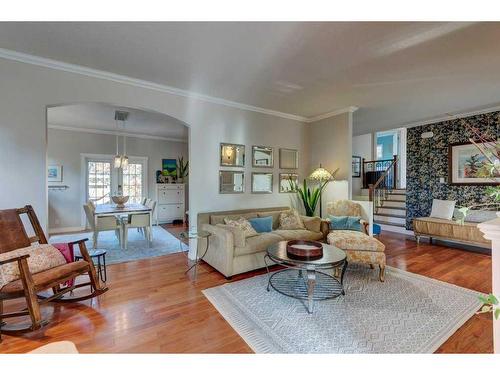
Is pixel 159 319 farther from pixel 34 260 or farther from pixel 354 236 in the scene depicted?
pixel 354 236

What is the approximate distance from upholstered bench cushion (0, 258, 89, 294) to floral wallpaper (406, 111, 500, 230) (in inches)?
258

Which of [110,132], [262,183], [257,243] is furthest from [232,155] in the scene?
[110,132]

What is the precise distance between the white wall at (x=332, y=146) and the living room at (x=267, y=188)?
0.09ft

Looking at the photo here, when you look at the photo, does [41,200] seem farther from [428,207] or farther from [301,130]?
[428,207]

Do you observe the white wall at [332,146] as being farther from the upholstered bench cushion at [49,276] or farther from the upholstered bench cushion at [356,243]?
the upholstered bench cushion at [49,276]

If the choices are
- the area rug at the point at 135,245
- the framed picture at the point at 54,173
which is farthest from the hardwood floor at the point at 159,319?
the framed picture at the point at 54,173

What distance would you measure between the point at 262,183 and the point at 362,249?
2.23m

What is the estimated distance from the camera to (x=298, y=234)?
371 cm

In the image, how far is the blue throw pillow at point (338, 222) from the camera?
3.91m

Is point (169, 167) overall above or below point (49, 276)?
above

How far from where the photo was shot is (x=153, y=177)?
23.4 ft

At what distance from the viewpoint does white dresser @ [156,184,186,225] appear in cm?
693

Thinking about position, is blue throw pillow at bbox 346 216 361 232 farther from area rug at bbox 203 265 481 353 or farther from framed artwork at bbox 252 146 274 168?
framed artwork at bbox 252 146 274 168
